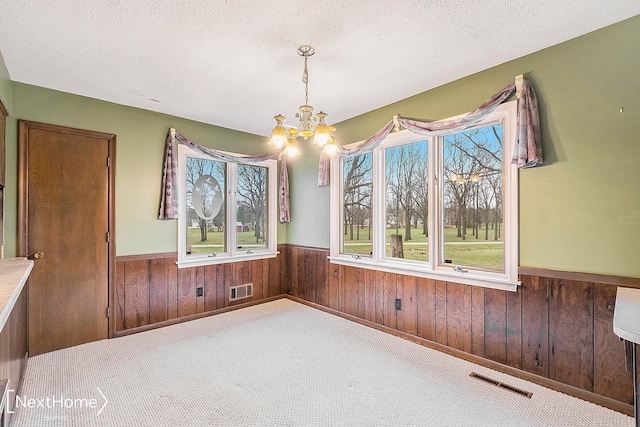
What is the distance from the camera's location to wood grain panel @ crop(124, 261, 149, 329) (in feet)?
11.4

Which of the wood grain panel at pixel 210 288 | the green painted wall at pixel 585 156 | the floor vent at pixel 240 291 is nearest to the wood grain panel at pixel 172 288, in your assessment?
the wood grain panel at pixel 210 288

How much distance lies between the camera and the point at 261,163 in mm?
4730

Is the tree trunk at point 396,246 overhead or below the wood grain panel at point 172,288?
overhead

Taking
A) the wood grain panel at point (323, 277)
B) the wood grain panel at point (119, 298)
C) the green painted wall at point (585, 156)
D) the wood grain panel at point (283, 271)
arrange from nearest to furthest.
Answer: the green painted wall at point (585, 156), the wood grain panel at point (119, 298), the wood grain panel at point (323, 277), the wood grain panel at point (283, 271)

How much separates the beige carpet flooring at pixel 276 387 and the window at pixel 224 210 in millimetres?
1183

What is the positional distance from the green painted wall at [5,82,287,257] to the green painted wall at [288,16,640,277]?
3551 millimetres

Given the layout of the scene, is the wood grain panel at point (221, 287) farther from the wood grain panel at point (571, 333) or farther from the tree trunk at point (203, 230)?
the wood grain panel at point (571, 333)

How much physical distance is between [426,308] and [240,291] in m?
2.55

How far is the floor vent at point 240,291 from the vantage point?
4.35 metres

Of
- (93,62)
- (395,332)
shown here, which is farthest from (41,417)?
(395,332)

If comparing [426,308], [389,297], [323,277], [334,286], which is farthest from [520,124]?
[323,277]

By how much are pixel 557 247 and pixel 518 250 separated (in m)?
0.26

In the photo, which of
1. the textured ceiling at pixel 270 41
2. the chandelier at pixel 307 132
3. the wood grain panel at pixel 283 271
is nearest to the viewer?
the textured ceiling at pixel 270 41

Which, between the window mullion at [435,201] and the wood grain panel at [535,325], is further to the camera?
the window mullion at [435,201]
